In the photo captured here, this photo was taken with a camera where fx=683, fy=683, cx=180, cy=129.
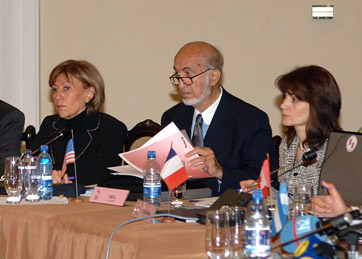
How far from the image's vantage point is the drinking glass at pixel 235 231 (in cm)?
225

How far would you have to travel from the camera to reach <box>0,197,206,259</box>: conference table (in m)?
2.39

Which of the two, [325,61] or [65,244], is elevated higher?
[325,61]

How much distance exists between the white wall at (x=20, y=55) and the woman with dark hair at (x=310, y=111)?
271 centimetres

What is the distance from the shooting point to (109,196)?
328 centimetres

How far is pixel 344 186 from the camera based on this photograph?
279 cm

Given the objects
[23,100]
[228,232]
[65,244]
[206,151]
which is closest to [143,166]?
[206,151]

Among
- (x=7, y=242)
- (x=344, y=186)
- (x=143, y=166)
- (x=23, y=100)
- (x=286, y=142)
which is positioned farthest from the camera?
(x=23, y=100)

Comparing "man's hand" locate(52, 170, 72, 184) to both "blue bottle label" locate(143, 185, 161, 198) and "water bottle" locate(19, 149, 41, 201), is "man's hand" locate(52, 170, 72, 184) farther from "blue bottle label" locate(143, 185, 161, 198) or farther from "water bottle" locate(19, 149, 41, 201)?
"blue bottle label" locate(143, 185, 161, 198)

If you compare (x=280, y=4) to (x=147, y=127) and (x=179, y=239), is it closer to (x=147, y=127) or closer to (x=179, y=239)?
(x=147, y=127)

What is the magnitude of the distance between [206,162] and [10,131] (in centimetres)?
152

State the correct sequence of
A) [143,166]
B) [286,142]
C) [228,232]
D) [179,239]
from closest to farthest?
[228,232]
[179,239]
[143,166]
[286,142]

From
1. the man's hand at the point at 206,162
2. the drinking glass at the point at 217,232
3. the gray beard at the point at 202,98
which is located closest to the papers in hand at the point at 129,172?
the man's hand at the point at 206,162

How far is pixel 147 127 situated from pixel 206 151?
1.10 metres

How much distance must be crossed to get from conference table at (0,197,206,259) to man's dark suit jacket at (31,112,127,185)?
93cm
